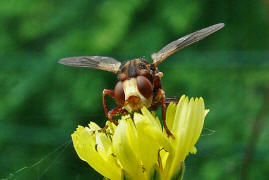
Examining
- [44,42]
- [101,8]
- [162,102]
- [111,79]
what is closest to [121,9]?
[101,8]

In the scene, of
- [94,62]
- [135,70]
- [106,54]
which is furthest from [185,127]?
[106,54]

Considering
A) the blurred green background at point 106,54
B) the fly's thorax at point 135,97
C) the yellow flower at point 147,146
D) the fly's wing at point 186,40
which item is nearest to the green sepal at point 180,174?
the yellow flower at point 147,146

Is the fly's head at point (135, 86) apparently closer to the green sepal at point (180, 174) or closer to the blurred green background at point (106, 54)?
the green sepal at point (180, 174)

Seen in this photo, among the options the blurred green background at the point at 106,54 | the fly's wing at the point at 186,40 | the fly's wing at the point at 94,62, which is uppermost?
the fly's wing at the point at 186,40

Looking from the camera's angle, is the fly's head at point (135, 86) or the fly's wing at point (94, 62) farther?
the fly's wing at point (94, 62)

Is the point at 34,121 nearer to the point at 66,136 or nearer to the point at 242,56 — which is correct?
the point at 66,136

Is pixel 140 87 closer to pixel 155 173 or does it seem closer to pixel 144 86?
pixel 144 86
